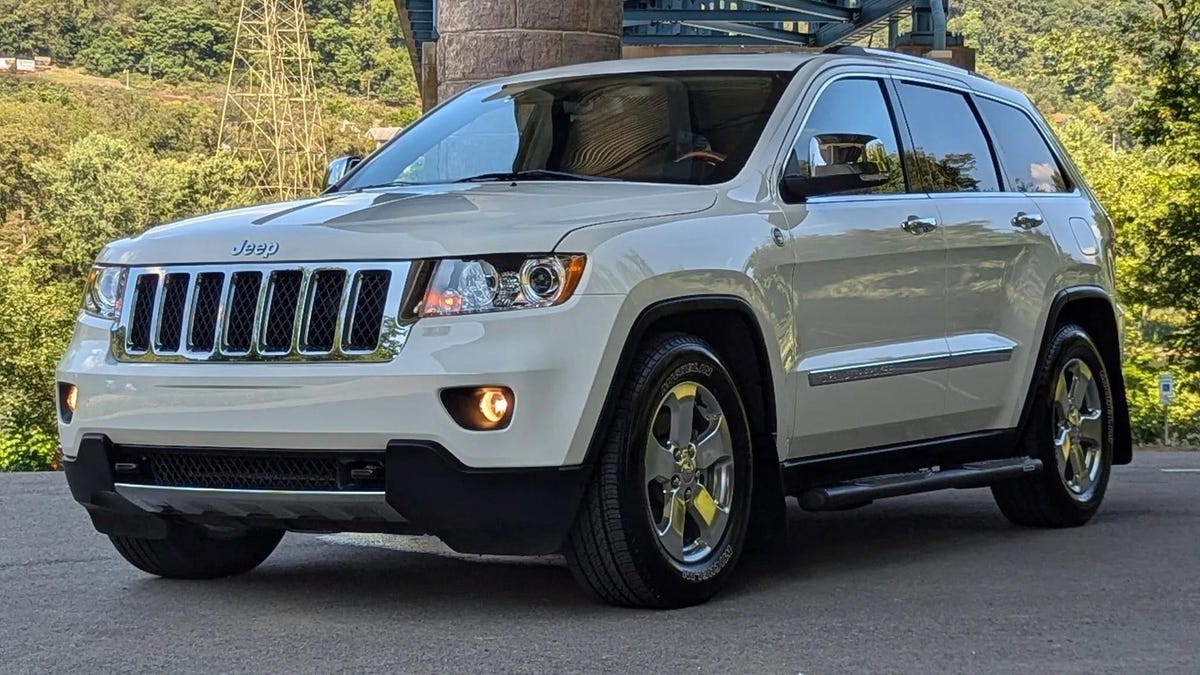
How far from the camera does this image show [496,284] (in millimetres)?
5469

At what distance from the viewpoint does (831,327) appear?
657cm

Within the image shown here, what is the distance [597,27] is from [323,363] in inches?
350

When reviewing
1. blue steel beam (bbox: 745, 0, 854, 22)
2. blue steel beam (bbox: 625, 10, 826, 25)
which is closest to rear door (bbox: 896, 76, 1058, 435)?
blue steel beam (bbox: 745, 0, 854, 22)

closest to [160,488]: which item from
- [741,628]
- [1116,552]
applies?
[741,628]

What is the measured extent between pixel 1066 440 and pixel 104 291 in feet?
13.4

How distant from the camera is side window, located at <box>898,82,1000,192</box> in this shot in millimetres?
7496

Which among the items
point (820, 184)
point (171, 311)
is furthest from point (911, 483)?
point (171, 311)

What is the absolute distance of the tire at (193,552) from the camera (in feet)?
21.4

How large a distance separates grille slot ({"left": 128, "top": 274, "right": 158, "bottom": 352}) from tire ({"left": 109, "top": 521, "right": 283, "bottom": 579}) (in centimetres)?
75

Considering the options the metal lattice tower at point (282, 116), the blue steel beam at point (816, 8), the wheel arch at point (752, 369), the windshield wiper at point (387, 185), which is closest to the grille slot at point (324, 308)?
the wheel arch at point (752, 369)

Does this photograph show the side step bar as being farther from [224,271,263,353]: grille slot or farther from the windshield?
[224,271,263,353]: grille slot

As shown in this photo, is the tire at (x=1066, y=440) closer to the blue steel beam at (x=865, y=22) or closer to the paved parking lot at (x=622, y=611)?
the paved parking lot at (x=622, y=611)

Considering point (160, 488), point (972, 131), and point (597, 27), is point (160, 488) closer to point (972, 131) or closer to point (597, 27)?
point (972, 131)

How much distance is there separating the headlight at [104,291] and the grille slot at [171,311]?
0.69 feet
